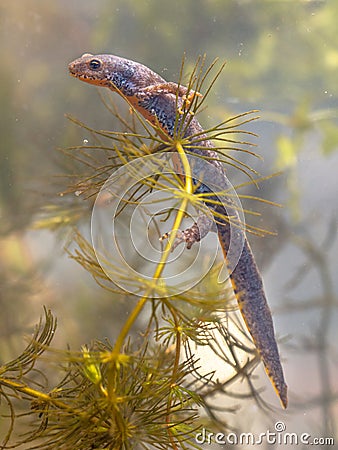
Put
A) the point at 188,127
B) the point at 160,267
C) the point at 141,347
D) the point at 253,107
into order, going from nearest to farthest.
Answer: the point at 160,267
the point at 141,347
the point at 188,127
the point at 253,107

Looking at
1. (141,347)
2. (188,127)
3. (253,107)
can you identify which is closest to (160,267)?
(141,347)

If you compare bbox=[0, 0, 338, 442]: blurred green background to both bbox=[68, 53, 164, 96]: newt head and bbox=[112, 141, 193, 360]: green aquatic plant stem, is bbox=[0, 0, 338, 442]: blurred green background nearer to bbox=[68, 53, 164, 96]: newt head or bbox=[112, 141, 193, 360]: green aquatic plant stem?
bbox=[68, 53, 164, 96]: newt head

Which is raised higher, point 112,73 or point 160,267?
point 112,73

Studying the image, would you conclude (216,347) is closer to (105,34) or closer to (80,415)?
(80,415)

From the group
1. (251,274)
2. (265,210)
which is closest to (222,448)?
(251,274)

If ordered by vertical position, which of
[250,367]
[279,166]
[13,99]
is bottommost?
[250,367]

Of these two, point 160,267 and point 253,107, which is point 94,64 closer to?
point 253,107

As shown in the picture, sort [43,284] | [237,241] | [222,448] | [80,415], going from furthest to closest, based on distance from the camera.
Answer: [43,284], [222,448], [237,241], [80,415]

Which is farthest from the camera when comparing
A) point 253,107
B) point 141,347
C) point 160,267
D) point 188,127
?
point 253,107
